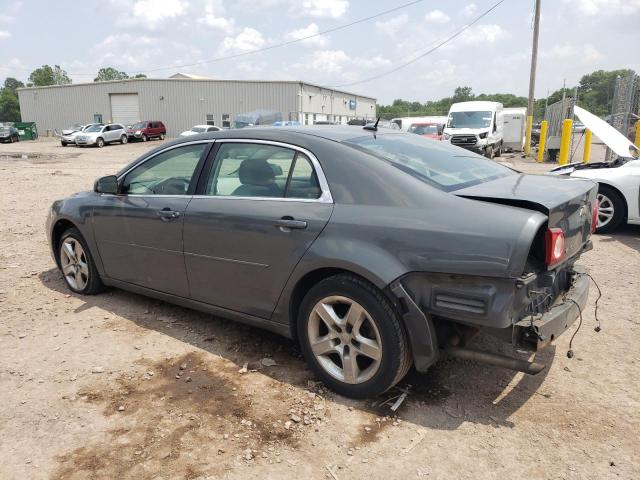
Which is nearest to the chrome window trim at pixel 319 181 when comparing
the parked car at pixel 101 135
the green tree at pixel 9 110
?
the parked car at pixel 101 135

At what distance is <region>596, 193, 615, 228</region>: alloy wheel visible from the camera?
7.15m

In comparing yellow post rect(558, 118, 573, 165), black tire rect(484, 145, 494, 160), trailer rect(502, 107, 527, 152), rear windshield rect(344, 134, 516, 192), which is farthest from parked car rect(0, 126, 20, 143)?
rear windshield rect(344, 134, 516, 192)

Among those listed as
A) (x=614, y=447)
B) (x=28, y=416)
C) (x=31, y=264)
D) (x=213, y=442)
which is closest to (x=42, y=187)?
(x=31, y=264)

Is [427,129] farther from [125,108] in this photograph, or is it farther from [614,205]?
[125,108]

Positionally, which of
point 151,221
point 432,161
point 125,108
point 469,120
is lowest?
point 151,221

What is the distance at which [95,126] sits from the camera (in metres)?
37.2

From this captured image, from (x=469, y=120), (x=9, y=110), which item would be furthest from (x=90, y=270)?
(x=9, y=110)

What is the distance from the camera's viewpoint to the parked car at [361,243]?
259cm

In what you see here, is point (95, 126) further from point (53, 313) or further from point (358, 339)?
point (358, 339)

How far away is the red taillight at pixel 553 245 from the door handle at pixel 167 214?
2.52 m

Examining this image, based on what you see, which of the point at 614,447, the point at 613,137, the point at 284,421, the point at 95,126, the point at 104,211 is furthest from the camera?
the point at 95,126

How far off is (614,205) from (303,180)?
19.1 ft

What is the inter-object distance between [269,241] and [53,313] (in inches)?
99.3

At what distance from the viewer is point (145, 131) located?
134ft
